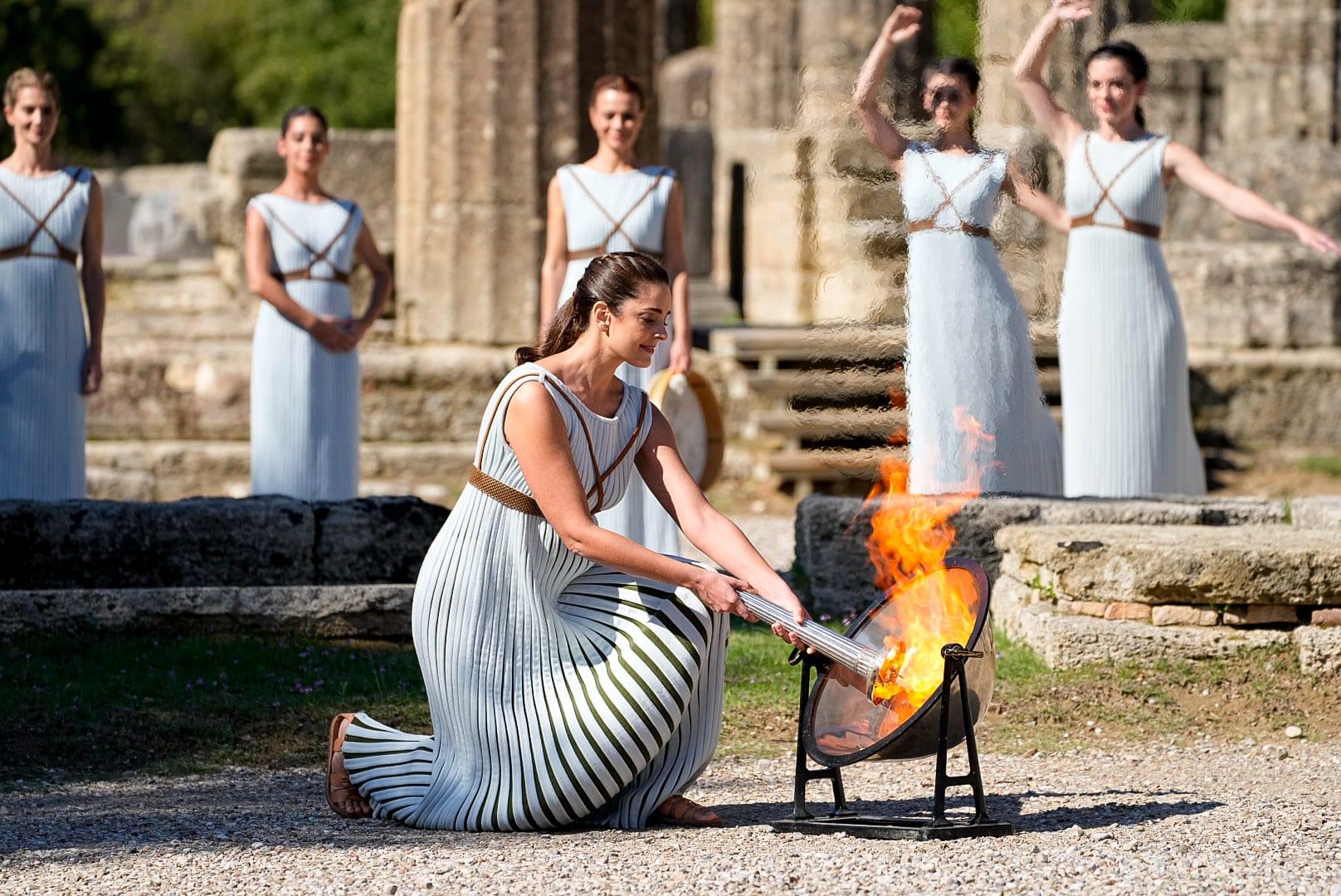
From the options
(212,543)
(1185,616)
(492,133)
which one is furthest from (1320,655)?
(492,133)

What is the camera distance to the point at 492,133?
12.2 m

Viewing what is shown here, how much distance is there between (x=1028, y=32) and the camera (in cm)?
798

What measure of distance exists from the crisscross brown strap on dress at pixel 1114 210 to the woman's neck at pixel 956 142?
97cm

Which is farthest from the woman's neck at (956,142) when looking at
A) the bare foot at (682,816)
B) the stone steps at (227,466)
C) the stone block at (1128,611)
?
the stone steps at (227,466)

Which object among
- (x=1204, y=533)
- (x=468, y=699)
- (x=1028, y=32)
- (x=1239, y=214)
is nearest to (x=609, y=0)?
(x=1028, y=32)

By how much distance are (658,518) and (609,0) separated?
5.11m

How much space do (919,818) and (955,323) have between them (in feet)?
9.40

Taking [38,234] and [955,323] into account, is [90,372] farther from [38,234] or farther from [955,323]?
[955,323]

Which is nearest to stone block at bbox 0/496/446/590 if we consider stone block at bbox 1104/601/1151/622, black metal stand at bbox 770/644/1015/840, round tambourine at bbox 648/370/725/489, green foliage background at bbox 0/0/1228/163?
round tambourine at bbox 648/370/725/489

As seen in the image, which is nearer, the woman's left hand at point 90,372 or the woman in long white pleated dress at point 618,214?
the woman in long white pleated dress at point 618,214

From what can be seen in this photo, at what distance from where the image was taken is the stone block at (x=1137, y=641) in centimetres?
652

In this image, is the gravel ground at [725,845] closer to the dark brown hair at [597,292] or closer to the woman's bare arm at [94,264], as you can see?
the dark brown hair at [597,292]

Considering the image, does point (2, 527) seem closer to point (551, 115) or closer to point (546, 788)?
point (546, 788)

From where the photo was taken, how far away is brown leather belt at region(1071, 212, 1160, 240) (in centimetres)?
808
